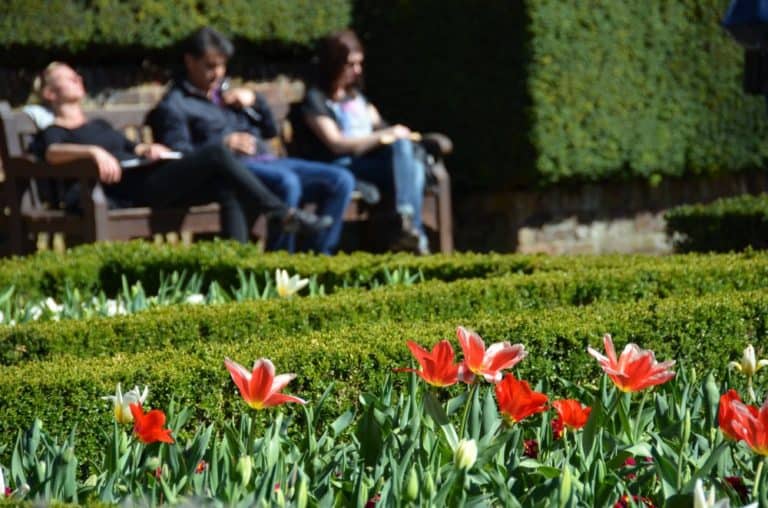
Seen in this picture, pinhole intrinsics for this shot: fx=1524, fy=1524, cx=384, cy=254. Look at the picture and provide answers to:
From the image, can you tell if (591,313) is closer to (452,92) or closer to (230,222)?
(230,222)

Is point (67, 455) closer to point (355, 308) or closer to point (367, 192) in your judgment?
point (355, 308)

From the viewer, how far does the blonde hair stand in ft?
27.5

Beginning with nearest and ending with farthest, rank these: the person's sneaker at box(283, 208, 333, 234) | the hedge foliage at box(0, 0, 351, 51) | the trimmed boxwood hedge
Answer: the trimmed boxwood hedge
the person's sneaker at box(283, 208, 333, 234)
the hedge foliage at box(0, 0, 351, 51)

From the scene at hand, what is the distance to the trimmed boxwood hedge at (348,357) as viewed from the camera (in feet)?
11.1

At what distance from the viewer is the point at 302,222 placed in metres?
8.83

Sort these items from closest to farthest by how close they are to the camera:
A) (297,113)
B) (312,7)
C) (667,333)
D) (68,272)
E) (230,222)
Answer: (667,333)
(68,272)
(230,222)
(297,113)
(312,7)

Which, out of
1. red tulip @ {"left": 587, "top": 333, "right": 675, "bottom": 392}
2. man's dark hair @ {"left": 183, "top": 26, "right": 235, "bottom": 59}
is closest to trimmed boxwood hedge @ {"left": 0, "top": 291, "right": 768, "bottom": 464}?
A: red tulip @ {"left": 587, "top": 333, "right": 675, "bottom": 392}

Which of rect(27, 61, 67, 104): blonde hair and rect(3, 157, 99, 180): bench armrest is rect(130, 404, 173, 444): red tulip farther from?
rect(27, 61, 67, 104): blonde hair

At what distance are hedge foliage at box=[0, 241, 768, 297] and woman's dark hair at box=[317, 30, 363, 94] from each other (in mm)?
2795

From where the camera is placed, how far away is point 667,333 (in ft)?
13.7

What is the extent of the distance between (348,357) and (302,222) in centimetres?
518

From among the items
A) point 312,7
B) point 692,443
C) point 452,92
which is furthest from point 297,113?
point 692,443

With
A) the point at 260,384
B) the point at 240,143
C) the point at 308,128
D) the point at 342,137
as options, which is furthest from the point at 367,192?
the point at 260,384

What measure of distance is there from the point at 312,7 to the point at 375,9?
1104 millimetres
